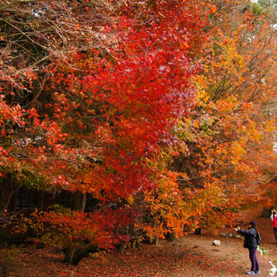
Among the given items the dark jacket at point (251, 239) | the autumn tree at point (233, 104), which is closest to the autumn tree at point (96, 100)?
the autumn tree at point (233, 104)

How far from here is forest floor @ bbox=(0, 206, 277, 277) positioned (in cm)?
1093

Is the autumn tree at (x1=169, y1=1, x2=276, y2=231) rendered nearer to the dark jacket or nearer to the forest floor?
the dark jacket

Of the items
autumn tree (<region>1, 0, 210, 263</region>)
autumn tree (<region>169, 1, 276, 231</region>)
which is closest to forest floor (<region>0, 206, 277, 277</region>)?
autumn tree (<region>1, 0, 210, 263</region>)

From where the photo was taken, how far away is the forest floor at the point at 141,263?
10.9 m

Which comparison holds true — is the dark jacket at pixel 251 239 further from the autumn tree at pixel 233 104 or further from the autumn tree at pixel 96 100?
the autumn tree at pixel 96 100

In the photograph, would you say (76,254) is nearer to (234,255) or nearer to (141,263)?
(141,263)

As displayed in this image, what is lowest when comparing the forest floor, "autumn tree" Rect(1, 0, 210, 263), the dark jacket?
the forest floor

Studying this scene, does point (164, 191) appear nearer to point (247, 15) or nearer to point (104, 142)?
point (104, 142)

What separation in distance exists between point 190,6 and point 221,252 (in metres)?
12.9

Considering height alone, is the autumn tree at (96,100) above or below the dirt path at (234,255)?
above

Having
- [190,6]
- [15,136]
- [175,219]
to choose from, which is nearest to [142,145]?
[15,136]

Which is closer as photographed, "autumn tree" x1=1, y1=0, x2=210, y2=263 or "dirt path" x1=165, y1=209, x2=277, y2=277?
"autumn tree" x1=1, y1=0, x2=210, y2=263

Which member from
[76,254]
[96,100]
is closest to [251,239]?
[76,254]

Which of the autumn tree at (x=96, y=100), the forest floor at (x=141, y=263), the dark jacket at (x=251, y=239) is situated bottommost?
the forest floor at (x=141, y=263)
